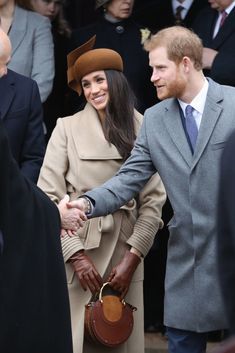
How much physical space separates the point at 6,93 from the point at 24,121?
0.69ft

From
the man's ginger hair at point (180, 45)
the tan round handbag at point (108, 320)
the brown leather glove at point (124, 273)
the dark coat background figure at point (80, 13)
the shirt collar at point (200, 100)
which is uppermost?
the man's ginger hair at point (180, 45)

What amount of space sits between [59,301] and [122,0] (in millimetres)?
3513

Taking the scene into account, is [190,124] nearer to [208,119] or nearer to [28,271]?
[208,119]

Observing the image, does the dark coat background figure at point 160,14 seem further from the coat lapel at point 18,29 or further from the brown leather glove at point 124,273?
the brown leather glove at point 124,273

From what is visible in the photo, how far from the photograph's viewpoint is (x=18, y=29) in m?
8.48

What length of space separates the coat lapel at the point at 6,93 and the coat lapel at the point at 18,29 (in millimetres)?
782

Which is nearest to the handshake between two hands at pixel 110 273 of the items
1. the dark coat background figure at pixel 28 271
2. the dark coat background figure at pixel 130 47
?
the dark coat background figure at pixel 28 271

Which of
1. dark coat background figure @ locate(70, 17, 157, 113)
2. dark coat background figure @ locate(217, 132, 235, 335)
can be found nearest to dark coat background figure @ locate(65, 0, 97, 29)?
dark coat background figure @ locate(70, 17, 157, 113)

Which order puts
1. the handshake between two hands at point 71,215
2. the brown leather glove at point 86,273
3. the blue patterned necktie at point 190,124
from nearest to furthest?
the handshake between two hands at point 71,215 → the blue patterned necktie at point 190,124 → the brown leather glove at point 86,273

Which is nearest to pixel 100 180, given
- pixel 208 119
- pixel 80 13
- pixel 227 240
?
pixel 208 119

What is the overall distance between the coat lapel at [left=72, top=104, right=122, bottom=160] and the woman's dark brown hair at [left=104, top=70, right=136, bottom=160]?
0.04m

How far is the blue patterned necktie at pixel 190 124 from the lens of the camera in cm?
651

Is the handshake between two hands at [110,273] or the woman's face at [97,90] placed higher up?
the woman's face at [97,90]

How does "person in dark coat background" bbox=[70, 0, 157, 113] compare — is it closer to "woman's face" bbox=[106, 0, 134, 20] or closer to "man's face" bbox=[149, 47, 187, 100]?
"woman's face" bbox=[106, 0, 134, 20]
